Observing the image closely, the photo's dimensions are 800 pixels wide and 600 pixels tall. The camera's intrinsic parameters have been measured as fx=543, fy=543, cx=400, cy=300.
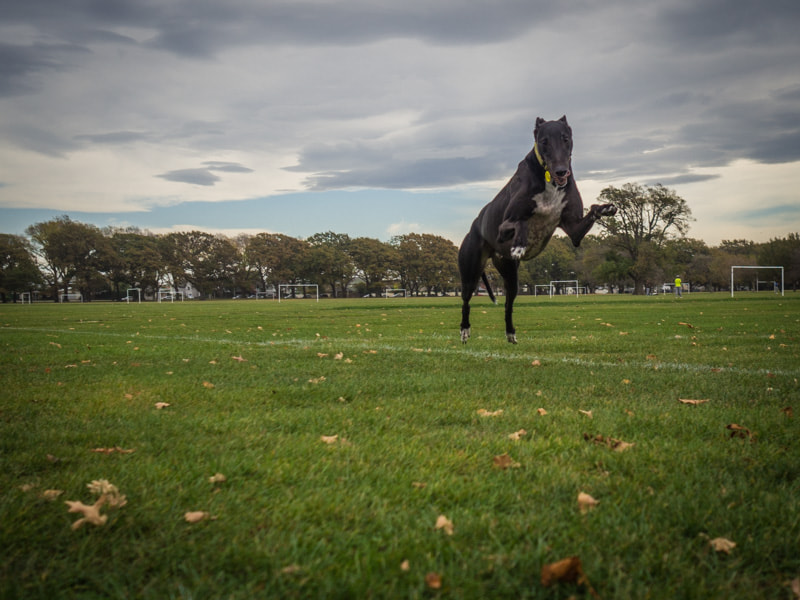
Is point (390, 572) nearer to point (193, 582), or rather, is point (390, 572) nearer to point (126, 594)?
point (193, 582)

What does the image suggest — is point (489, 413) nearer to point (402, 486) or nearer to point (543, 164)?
point (402, 486)

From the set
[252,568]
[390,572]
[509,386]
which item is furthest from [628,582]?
[509,386]

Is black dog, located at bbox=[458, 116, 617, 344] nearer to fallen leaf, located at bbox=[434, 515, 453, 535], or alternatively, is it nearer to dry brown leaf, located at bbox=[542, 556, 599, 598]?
fallen leaf, located at bbox=[434, 515, 453, 535]

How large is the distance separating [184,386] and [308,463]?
307 cm

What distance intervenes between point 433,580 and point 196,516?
43.8 inches

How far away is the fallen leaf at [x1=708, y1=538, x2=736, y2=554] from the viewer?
6.88ft

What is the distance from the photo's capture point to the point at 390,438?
11.6ft

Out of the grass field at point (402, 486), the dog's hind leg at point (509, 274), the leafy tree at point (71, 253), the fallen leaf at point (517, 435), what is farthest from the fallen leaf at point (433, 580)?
the leafy tree at point (71, 253)

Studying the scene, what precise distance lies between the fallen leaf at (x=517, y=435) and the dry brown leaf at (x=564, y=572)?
62.2 inches

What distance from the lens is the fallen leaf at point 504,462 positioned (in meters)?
3.02

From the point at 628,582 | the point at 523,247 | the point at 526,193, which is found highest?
the point at 526,193

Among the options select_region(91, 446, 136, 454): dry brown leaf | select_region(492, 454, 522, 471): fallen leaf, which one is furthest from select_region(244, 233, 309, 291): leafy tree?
select_region(492, 454, 522, 471): fallen leaf

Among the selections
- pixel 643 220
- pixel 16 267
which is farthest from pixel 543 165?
pixel 16 267

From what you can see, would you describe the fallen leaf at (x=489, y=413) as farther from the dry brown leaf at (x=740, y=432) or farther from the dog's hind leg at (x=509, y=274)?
the dog's hind leg at (x=509, y=274)
